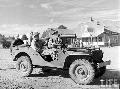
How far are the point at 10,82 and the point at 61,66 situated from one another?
195 centimetres

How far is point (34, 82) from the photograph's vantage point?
7.77 meters

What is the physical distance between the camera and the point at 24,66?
29.3ft

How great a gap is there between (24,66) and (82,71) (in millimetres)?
2718

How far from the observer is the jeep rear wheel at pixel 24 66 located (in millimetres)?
8633

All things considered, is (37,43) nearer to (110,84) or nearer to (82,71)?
(82,71)

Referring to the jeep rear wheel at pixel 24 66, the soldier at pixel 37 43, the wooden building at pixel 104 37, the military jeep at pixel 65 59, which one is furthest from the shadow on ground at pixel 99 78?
the wooden building at pixel 104 37

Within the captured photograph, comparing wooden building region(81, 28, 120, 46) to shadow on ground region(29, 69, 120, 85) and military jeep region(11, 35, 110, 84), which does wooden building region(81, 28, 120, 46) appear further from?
military jeep region(11, 35, 110, 84)

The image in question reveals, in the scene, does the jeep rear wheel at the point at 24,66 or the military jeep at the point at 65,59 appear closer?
the military jeep at the point at 65,59

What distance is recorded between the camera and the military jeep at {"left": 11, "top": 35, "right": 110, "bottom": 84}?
24.0ft

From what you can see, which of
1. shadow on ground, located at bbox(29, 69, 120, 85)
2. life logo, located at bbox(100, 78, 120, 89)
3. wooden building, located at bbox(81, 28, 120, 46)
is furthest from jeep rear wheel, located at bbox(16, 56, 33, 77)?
wooden building, located at bbox(81, 28, 120, 46)

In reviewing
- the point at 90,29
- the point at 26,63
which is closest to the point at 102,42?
the point at 90,29

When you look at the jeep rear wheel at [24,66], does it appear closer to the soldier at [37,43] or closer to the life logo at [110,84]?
the soldier at [37,43]

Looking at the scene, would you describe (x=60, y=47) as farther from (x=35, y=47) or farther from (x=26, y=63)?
(x=26, y=63)

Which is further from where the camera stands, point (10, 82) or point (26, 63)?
point (26, 63)
